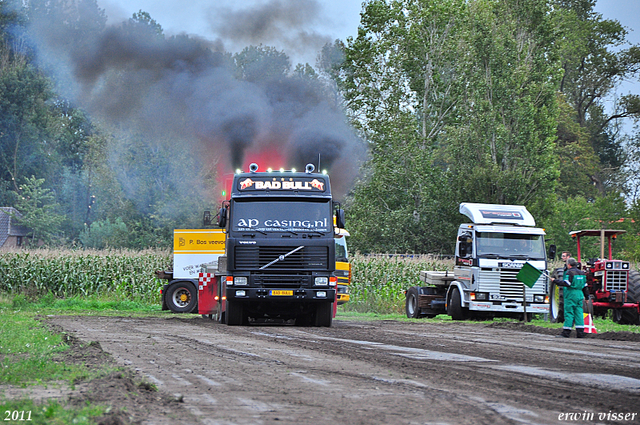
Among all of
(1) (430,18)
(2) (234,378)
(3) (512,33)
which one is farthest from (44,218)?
(2) (234,378)

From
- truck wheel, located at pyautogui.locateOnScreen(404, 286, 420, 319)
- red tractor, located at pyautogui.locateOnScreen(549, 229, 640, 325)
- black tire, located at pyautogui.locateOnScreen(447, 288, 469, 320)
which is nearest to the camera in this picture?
red tractor, located at pyautogui.locateOnScreen(549, 229, 640, 325)

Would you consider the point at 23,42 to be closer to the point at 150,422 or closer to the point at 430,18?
the point at 430,18

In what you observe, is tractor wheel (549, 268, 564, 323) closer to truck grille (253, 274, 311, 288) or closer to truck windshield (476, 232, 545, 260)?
truck windshield (476, 232, 545, 260)

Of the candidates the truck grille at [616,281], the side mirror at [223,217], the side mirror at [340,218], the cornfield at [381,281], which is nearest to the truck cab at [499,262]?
the truck grille at [616,281]

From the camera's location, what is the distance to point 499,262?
24.6 metres

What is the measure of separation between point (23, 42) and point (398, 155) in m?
22.0

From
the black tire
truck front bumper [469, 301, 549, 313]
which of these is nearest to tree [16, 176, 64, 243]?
the black tire

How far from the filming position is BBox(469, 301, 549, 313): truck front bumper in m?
24.6

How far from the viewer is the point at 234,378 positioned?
955cm

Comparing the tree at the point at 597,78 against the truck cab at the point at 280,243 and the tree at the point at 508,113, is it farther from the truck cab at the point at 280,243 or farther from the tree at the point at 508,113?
the truck cab at the point at 280,243

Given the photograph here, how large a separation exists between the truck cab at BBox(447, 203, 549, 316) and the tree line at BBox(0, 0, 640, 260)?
6027 millimetres

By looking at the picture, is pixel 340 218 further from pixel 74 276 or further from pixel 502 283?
pixel 74 276

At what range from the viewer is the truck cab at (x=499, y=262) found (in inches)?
968

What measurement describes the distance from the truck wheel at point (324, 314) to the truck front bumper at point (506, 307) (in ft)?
20.5
